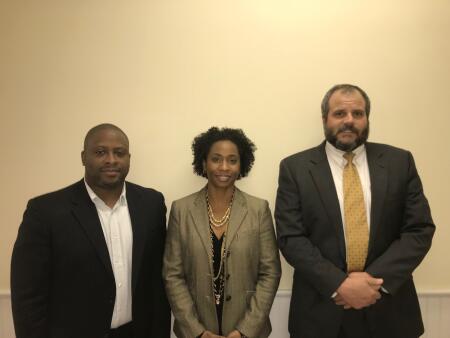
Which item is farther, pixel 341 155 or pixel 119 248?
pixel 341 155

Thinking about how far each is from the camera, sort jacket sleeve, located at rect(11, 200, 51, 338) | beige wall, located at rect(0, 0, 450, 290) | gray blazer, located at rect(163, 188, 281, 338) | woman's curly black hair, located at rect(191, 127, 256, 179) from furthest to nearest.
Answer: beige wall, located at rect(0, 0, 450, 290) → woman's curly black hair, located at rect(191, 127, 256, 179) → gray blazer, located at rect(163, 188, 281, 338) → jacket sleeve, located at rect(11, 200, 51, 338)

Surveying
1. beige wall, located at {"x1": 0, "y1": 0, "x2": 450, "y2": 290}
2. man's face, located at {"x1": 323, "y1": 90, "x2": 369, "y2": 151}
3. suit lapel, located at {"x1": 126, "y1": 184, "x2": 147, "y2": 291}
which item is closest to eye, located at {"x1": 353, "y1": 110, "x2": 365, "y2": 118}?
man's face, located at {"x1": 323, "y1": 90, "x2": 369, "y2": 151}

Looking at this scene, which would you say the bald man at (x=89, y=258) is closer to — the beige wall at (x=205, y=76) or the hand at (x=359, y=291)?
the beige wall at (x=205, y=76)

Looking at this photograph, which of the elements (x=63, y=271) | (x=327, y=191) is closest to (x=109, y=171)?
(x=63, y=271)

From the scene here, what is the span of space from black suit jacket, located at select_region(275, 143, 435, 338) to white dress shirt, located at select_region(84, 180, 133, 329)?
33.0 inches

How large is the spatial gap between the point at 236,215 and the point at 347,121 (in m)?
0.81

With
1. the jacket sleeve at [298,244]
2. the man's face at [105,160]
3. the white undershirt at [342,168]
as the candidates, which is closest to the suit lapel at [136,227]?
the man's face at [105,160]

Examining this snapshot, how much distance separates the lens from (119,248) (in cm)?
182

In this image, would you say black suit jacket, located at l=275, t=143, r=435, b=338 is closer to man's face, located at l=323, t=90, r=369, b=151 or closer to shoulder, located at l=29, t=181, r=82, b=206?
man's face, located at l=323, t=90, r=369, b=151

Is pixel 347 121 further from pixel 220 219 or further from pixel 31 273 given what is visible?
pixel 31 273

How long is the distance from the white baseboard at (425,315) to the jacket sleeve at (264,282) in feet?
2.11

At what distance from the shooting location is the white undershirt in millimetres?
1891

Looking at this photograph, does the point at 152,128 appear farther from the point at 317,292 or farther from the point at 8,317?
the point at 8,317

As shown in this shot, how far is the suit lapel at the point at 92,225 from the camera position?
175 cm
